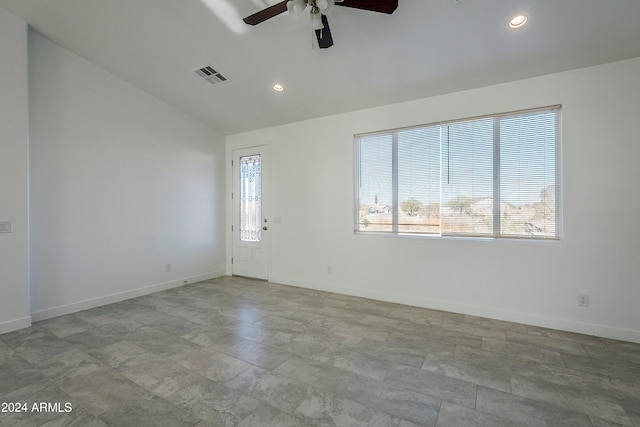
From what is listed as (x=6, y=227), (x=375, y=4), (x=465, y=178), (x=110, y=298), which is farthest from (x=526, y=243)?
(x=6, y=227)

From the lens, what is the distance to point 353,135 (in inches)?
174

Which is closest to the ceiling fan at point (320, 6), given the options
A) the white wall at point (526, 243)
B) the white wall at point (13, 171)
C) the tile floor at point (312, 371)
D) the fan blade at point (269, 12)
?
the fan blade at point (269, 12)

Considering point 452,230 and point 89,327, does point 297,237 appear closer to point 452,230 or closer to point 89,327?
point 452,230

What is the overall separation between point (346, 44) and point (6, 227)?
418 centimetres

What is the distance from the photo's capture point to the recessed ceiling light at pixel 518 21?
2.55 metres

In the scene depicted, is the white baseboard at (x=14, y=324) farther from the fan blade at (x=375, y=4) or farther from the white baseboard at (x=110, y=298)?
the fan blade at (x=375, y=4)

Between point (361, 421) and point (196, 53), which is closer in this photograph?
point (361, 421)

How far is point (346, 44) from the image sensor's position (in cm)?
312

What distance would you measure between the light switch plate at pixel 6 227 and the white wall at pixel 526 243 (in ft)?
11.8

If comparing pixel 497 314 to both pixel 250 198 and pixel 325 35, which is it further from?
pixel 250 198

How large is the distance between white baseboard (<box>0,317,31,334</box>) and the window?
4.19 metres

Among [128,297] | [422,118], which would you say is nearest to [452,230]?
[422,118]

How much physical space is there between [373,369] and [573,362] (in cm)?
175

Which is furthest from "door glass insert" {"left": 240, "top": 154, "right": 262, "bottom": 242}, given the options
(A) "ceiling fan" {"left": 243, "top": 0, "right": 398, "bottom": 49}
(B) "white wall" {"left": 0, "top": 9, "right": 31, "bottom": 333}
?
(A) "ceiling fan" {"left": 243, "top": 0, "right": 398, "bottom": 49}
